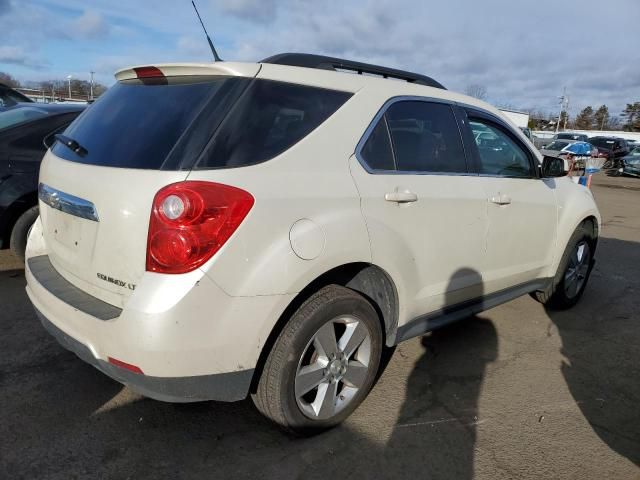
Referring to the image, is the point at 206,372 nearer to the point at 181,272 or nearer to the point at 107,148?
the point at 181,272

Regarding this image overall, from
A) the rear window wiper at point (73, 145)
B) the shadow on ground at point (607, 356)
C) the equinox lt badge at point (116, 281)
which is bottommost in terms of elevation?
the shadow on ground at point (607, 356)

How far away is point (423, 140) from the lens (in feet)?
9.75

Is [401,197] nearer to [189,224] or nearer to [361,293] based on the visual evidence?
Answer: [361,293]

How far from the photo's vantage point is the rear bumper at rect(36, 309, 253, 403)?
2.05 metres

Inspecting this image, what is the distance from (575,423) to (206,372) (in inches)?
85.0

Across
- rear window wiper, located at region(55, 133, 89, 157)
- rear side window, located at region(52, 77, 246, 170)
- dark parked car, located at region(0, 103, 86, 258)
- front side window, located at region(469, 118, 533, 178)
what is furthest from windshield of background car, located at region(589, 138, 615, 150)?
rear window wiper, located at region(55, 133, 89, 157)

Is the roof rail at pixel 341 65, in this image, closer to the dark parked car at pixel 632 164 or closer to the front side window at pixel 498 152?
the front side window at pixel 498 152

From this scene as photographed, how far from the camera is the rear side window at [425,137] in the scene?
279 cm

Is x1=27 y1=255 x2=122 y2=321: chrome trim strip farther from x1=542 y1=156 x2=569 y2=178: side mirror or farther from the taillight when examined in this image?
x1=542 y1=156 x2=569 y2=178: side mirror

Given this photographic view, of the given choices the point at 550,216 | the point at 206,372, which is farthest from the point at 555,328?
the point at 206,372

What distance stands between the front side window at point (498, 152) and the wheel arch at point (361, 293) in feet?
3.80

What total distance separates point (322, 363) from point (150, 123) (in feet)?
4.64

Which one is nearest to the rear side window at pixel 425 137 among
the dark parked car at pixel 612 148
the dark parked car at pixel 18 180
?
the dark parked car at pixel 18 180

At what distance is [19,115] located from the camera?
473 cm
